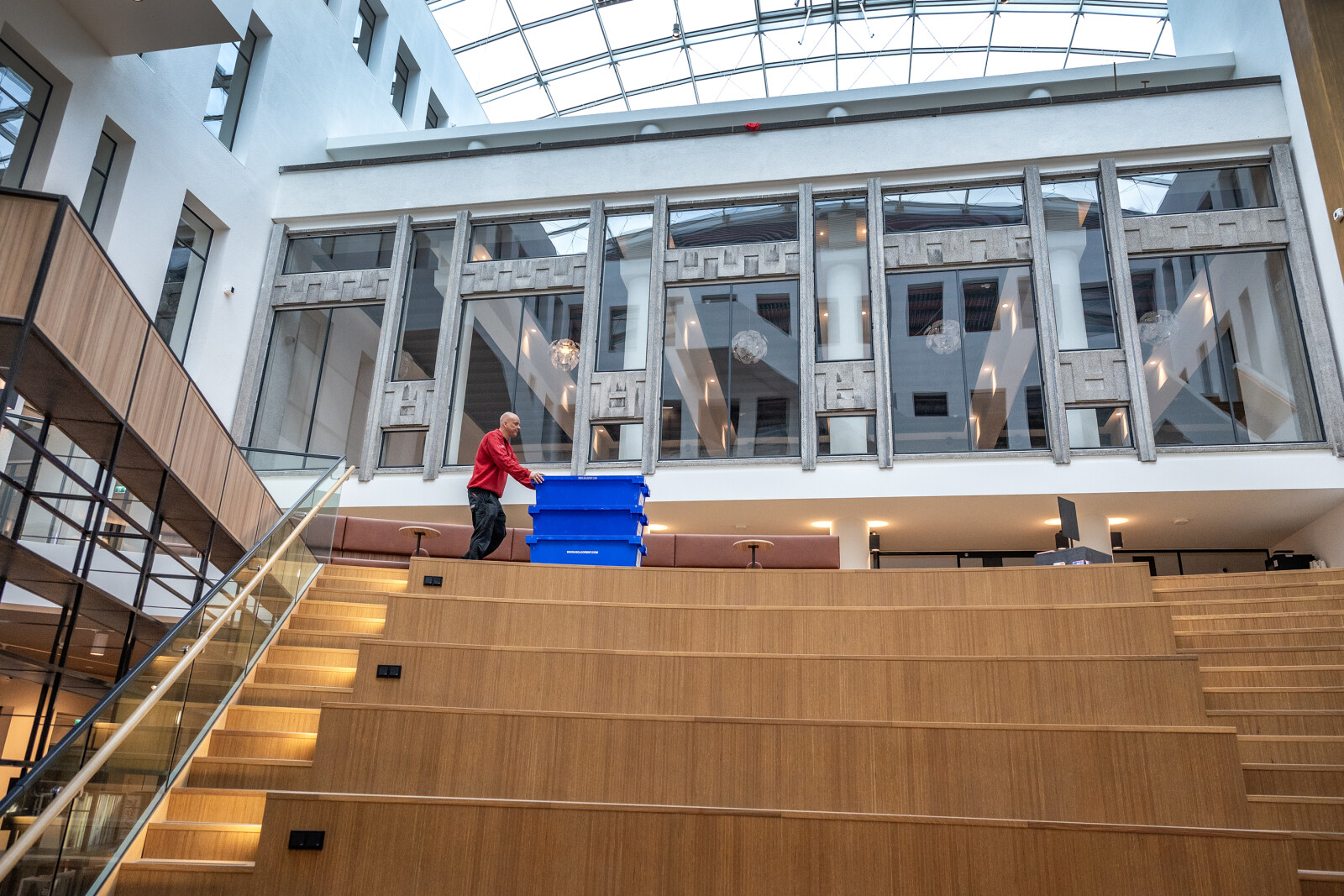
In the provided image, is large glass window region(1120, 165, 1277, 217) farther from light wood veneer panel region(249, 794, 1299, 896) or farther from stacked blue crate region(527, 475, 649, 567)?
light wood veneer panel region(249, 794, 1299, 896)

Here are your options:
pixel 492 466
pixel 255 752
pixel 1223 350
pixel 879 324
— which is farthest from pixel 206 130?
pixel 1223 350

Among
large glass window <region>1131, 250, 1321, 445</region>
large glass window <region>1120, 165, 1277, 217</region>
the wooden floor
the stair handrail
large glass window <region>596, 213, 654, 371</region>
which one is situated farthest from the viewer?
large glass window <region>596, 213, 654, 371</region>

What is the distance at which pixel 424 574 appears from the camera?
6270 mm

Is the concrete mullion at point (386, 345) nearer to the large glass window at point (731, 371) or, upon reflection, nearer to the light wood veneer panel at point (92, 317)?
the large glass window at point (731, 371)

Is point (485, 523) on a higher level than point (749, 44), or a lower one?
lower

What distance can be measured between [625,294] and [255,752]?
837 cm

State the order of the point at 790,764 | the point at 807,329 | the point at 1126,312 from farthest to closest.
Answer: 1. the point at 807,329
2. the point at 1126,312
3. the point at 790,764

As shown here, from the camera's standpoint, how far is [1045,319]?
447 inches

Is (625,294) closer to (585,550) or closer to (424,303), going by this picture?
(424,303)

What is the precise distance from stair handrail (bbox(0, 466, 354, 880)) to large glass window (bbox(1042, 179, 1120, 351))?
373 inches

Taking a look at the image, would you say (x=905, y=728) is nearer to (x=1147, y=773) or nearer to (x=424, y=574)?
(x=1147, y=773)

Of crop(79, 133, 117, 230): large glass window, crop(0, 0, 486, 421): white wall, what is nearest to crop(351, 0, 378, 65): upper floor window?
crop(0, 0, 486, 421): white wall

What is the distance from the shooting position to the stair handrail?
3398 millimetres

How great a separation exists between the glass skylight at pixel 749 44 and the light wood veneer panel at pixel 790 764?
16005 millimetres
